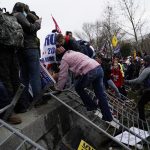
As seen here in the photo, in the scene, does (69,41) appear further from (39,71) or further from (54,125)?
(54,125)

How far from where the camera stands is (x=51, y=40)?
24.9ft

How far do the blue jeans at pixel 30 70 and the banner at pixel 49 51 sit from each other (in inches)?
32.7

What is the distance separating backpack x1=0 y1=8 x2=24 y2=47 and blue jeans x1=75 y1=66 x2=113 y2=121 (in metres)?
1.72

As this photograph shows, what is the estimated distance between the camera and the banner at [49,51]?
7508mm

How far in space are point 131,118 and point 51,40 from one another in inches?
120

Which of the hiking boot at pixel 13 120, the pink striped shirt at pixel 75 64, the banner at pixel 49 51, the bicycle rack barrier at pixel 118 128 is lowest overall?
the bicycle rack barrier at pixel 118 128

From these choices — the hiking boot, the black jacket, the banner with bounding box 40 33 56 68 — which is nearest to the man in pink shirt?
the banner with bounding box 40 33 56 68

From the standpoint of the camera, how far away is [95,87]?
7.38 m

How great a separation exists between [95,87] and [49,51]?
3.59ft

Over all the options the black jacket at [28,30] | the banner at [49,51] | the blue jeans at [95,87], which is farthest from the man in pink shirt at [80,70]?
the black jacket at [28,30]

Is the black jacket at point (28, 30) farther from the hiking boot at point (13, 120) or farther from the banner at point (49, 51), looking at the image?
the hiking boot at point (13, 120)

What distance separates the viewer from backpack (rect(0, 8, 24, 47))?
18.2 ft

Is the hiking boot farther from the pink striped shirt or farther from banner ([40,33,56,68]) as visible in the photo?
banner ([40,33,56,68])

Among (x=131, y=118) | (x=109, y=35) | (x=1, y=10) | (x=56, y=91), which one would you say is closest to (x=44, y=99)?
(x=56, y=91)
